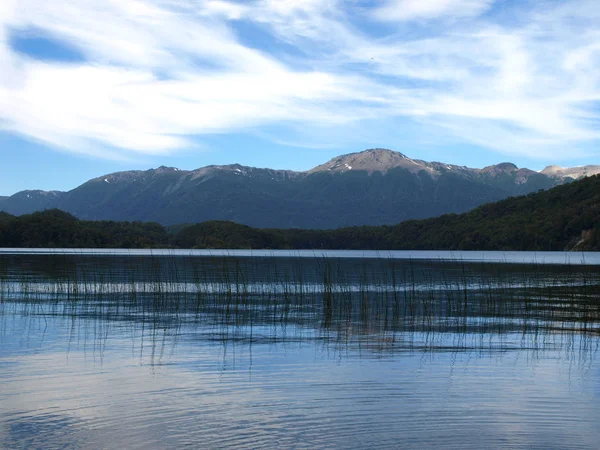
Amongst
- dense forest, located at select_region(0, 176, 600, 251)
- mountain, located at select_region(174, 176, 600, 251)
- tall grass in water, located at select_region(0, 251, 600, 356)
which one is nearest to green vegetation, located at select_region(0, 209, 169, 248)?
dense forest, located at select_region(0, 176, 600, 251)

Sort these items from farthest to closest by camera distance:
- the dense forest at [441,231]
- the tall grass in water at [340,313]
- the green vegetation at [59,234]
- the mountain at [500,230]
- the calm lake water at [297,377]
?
the green vegetation at [59,234] → the dense forest at [441,231] → the mountain at [500,230] → the tall grass in water at [340,313] → the calm lake water at [297,377]

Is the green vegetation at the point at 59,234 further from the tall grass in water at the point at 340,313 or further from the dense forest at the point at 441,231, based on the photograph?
the tall grass in water at the point at 340,313

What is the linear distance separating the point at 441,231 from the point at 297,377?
170m

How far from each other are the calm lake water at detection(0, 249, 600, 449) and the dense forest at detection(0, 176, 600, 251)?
412 ft

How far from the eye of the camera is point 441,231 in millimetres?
181250

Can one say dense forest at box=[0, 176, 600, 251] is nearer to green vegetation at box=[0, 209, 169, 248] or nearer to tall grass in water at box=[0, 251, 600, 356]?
green vegetation at box=[0, 209, 169, 248]

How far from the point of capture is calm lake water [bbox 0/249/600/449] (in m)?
10.7

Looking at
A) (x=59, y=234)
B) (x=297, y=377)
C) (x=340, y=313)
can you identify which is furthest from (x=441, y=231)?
(x=297, y=377)

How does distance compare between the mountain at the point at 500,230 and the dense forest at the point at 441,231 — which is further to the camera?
the dense forest at the point at 441,231

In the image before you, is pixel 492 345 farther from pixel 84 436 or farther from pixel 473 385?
pixel 84 436

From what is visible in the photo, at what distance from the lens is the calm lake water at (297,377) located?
422 inches

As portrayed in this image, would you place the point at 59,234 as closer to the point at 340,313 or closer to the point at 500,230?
the point at 500,230

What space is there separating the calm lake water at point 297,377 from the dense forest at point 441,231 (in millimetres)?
125546

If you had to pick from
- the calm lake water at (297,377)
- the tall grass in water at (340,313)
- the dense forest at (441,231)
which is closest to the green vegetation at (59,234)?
the dense forest at (441,231)
